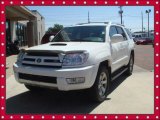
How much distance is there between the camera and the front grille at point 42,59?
4.66 meters

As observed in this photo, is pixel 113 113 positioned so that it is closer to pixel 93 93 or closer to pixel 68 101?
pixel 93 93

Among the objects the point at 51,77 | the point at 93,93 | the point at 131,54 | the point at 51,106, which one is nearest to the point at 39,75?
the point at 51,77

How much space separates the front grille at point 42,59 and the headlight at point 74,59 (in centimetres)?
14

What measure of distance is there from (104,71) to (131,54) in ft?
11.6

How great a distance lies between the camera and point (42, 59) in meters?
4.82

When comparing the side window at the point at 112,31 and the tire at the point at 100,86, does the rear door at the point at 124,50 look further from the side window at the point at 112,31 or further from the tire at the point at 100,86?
the tire at the point at 100,86

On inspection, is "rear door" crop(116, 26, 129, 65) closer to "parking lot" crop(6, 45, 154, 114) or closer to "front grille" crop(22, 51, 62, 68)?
"parking lot" crop(6, 45, 154, 114)

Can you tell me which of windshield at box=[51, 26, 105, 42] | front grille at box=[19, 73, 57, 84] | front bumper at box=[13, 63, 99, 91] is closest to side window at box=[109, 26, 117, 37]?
windshield at box=[51, 26, 105, 42]

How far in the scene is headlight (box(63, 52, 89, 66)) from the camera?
4602mm

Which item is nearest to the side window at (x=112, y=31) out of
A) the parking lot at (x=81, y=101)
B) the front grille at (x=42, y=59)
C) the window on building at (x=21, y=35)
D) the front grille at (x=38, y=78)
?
the parking lot at (x=81, y=101)

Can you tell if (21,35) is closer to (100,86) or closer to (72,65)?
(100,86)

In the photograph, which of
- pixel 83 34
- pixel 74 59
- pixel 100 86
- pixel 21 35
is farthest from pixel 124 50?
pixel 21 35

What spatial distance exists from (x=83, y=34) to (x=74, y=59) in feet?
5.44

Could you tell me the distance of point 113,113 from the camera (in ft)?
15.0
